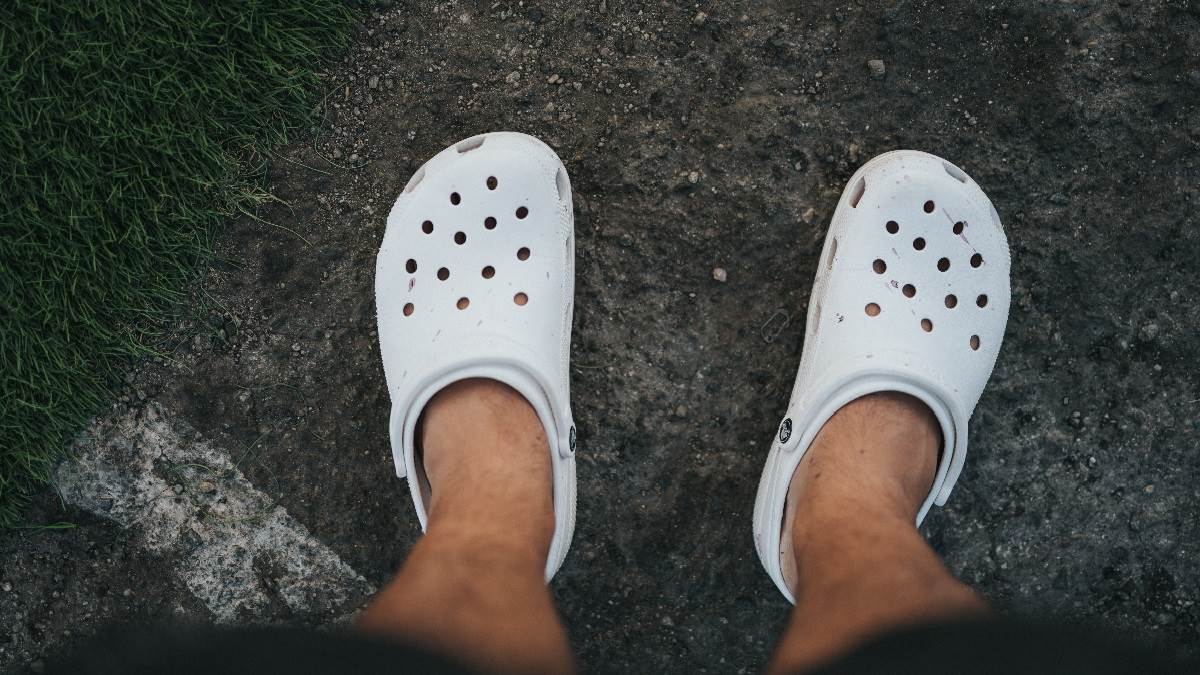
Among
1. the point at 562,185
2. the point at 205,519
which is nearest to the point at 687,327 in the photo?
the point at 562,185

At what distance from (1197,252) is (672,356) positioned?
115 cm

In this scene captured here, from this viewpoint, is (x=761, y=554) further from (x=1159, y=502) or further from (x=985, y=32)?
(x=985, y=32)

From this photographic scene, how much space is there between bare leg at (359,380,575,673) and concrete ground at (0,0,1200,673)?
8.8 inches

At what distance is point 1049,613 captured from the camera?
171 cm

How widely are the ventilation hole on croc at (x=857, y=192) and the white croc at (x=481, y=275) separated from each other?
1.96 ft

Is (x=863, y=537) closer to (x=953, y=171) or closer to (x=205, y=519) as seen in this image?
(x=953, y=171)

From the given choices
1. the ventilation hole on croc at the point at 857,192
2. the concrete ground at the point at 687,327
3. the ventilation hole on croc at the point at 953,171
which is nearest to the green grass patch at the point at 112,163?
the concrete ground at the point at 687,327

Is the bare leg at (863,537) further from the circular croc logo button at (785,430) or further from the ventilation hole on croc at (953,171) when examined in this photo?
the ventilation hole on croc at (953,171)

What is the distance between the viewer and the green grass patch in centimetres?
156

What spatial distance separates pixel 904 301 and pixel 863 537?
54 cm

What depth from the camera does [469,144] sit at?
1640mm

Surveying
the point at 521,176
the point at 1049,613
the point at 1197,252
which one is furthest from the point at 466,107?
the point at 1049,613


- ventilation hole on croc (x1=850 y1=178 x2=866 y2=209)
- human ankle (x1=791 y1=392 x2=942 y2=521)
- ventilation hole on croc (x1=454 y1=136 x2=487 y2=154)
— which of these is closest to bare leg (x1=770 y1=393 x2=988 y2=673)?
human ankle (x1=791 y1=392 x2=942 y2=521)

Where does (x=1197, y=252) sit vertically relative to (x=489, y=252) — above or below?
below
